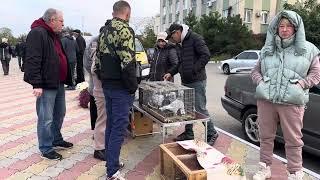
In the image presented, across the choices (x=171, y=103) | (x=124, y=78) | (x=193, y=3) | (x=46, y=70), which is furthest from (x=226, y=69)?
(x=193, y=3)

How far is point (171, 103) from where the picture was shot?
498 cm

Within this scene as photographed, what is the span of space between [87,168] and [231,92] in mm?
3119

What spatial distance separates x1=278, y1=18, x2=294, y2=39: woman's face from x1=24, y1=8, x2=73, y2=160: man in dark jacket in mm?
2634

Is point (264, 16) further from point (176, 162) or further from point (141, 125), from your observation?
point (176, 162)

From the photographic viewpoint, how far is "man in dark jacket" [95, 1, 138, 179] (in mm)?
4055

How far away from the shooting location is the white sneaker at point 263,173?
176 inches

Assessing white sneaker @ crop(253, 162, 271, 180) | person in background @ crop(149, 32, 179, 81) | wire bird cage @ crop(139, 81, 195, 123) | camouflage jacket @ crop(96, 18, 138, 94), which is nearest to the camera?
camouflage jacket @ crop(96, 18, 138, 94)

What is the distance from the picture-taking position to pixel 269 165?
4.61m

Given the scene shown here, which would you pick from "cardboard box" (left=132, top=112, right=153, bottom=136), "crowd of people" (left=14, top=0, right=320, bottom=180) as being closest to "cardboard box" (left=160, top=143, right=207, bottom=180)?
"crowd of people" (left=14, top=0, right=320, bottom=180)


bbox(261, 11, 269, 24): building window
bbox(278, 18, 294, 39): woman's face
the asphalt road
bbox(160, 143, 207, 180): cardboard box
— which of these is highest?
bbox(261, 11, 269, 24): building window

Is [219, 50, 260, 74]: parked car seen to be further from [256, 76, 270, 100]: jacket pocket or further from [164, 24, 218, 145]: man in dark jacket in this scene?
[256, 76, 270, 100]: jacket pocket

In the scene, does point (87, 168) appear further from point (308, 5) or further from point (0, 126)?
point (308, 5)

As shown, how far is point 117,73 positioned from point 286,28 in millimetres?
1816

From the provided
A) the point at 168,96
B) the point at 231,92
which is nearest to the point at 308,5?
the point at 231,92
